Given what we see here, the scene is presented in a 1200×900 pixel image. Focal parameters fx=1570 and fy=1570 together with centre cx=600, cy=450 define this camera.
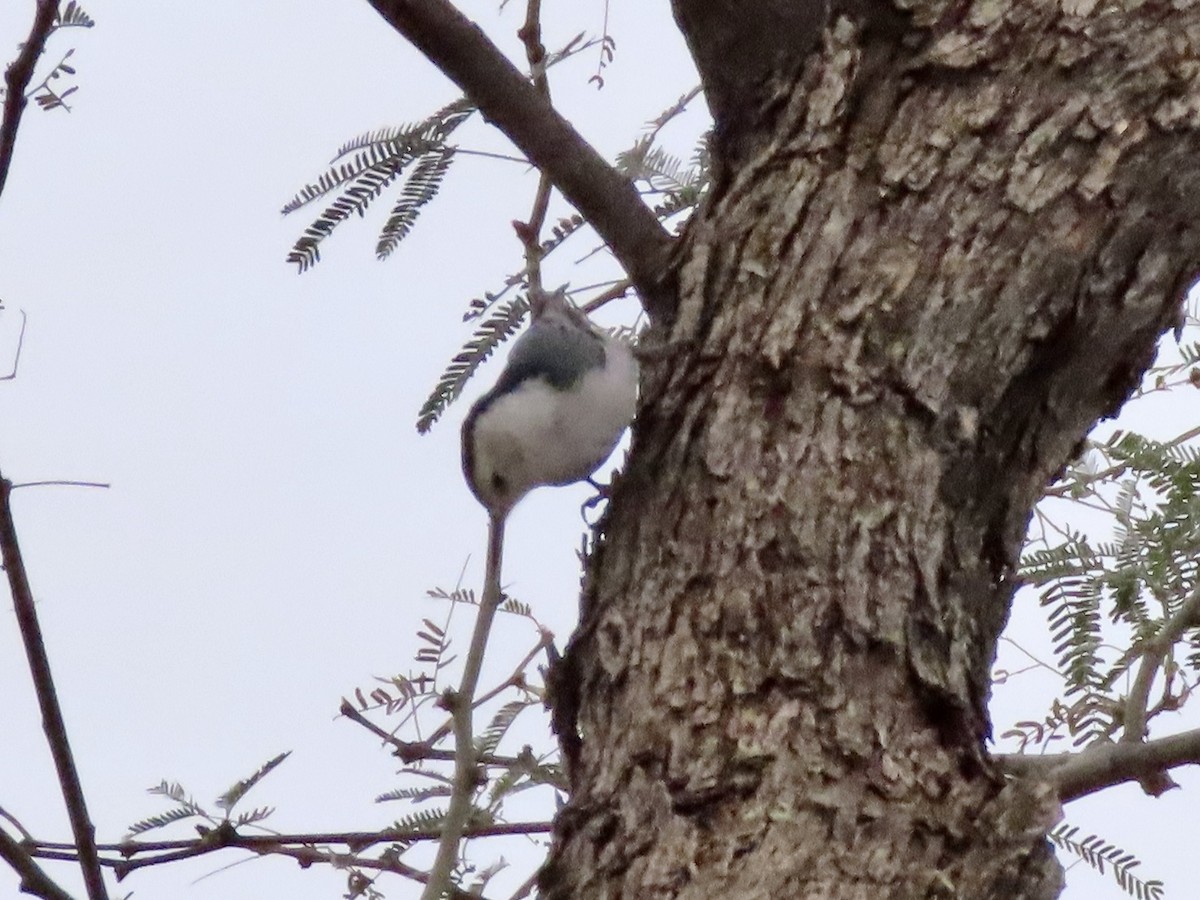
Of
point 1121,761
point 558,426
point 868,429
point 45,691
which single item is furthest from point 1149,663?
point 45,691

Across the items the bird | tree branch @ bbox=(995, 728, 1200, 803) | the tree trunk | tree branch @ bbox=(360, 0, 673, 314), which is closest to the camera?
the tree trunk

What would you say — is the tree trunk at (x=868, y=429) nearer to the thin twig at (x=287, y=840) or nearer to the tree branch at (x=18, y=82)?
the thin twig at (x=287, y=840)

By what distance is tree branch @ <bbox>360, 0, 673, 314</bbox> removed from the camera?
188 cm

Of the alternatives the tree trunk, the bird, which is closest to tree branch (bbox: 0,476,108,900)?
the tree trunk

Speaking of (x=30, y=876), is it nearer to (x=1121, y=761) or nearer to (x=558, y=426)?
(x=1121, y=761)

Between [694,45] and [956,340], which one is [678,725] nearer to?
[956,340]

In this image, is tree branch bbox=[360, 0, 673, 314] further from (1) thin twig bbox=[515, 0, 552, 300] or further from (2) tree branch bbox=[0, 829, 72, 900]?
(2) tree branch bbox=[0, 829, 72, 900]

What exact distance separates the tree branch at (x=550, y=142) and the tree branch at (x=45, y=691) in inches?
33.5

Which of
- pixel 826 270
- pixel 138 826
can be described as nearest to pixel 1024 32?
pixel 826 270

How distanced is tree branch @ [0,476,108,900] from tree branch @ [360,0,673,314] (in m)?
0.85

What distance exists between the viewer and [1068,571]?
7.11 feet

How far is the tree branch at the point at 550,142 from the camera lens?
6.15 ft

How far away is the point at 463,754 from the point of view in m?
1.48

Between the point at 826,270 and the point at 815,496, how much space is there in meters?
0.27
